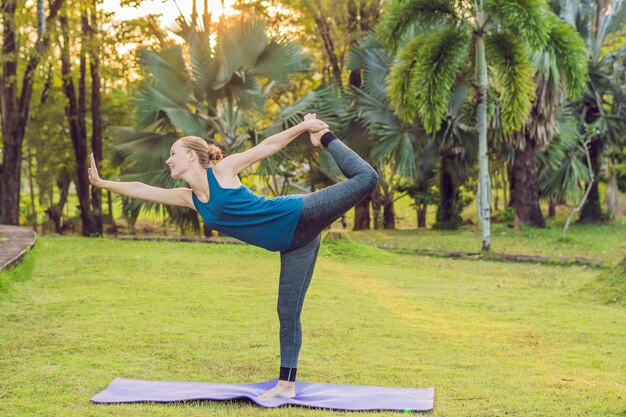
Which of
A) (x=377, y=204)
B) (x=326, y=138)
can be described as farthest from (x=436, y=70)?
(x=326, y=138)

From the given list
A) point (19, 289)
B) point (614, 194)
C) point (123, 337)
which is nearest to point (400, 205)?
point (614, 194)

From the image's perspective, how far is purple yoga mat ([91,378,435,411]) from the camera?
6.27m

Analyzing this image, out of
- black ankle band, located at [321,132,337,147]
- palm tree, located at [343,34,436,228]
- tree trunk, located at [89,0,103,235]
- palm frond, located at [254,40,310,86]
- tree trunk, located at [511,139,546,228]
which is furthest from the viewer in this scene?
tree trunk, located at [511,139,546,228]

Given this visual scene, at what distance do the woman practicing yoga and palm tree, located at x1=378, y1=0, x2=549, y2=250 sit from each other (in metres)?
12.1

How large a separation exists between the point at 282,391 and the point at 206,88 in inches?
583

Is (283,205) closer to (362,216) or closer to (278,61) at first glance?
(278,61)

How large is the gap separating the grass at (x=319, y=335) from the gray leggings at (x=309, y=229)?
59cm

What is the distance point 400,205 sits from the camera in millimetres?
44219

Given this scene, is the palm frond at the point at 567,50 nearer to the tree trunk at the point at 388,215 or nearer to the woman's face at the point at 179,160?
the tree trunk at the point at 388,215

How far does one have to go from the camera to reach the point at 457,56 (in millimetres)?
18719

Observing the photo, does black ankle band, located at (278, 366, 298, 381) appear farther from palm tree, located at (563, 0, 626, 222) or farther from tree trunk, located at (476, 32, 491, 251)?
palm tree, located at (563, 0, 626, 222)

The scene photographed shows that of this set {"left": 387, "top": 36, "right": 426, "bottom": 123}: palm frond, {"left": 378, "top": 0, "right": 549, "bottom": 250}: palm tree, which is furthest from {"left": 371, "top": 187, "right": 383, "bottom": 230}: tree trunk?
{"left": 387, "top": 36, "right": 426, "bottom": 123}: palm frond

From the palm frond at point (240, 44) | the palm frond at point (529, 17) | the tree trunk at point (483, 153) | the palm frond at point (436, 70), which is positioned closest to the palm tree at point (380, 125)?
the tree trunk at point (483, 153)

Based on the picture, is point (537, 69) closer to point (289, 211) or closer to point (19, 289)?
A: point (19, 289)
